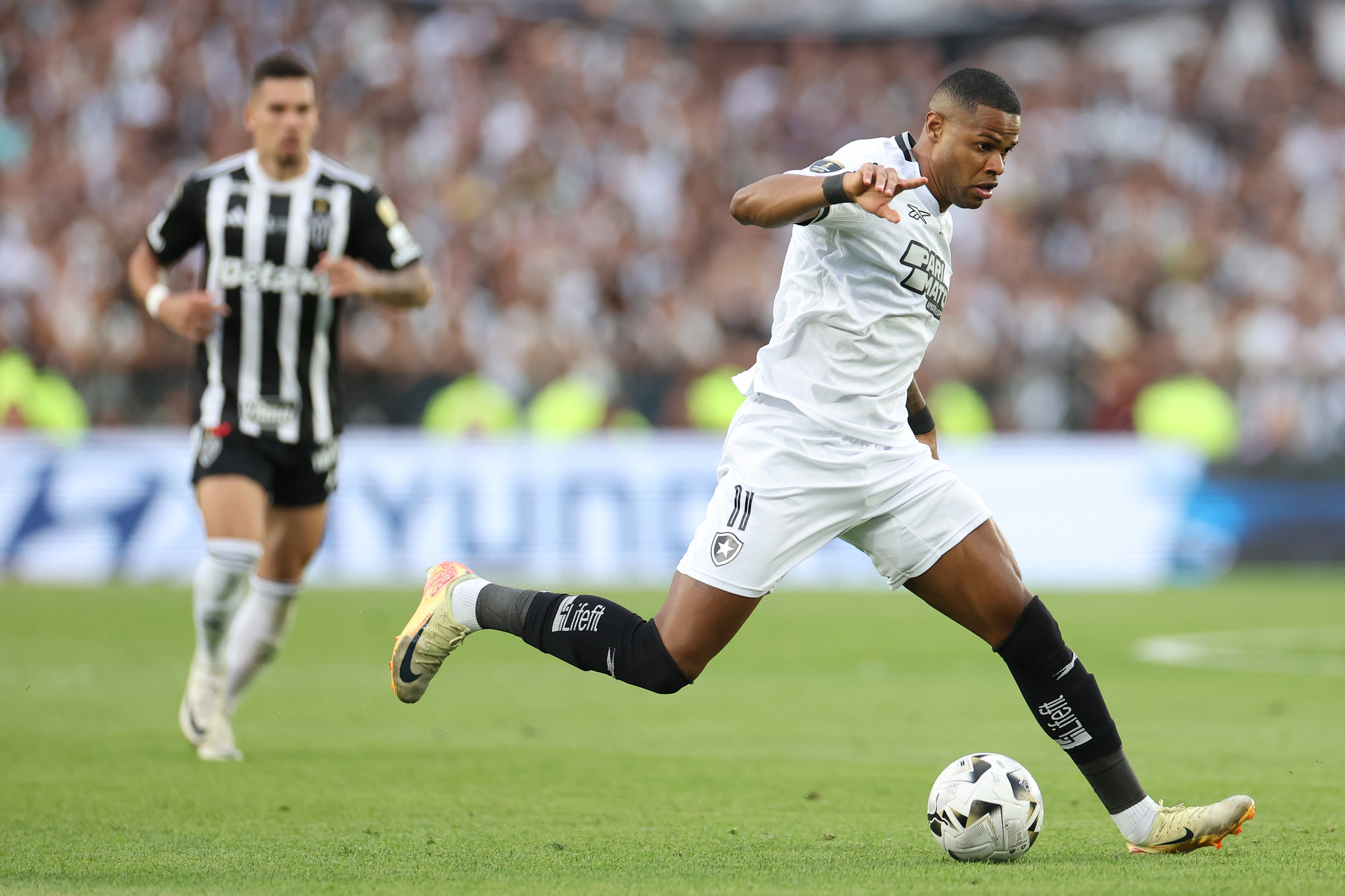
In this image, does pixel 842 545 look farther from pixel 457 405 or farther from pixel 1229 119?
pixel 1229 119

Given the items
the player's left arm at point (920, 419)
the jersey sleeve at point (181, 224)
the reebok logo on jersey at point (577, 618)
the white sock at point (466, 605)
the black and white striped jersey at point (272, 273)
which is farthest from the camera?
the jersey sleeve at point (181, 224)

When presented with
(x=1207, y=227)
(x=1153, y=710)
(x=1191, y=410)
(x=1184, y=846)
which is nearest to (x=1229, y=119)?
(x=1207, y=227)

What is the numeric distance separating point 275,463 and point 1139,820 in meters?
3.84

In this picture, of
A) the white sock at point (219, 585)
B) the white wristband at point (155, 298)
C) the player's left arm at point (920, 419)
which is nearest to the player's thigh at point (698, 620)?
the player's left arm at point (920, 419)

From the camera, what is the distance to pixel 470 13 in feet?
76.1

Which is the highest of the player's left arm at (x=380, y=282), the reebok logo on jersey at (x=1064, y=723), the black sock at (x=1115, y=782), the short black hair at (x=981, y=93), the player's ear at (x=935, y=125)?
the short black hair at (x=981, y=93)

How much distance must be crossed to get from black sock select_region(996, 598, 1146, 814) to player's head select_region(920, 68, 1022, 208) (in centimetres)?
126

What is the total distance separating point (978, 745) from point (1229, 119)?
60.3 feet

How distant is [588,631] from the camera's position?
5.18 meters

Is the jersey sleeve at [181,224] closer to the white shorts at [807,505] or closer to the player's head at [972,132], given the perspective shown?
the white shorts at [807,505]

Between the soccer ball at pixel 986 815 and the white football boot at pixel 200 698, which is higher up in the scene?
the soccer ball at pixel 986 815

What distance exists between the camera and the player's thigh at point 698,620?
4.99 meters

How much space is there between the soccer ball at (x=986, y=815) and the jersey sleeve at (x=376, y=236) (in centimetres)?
354

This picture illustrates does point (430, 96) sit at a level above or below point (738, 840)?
above
